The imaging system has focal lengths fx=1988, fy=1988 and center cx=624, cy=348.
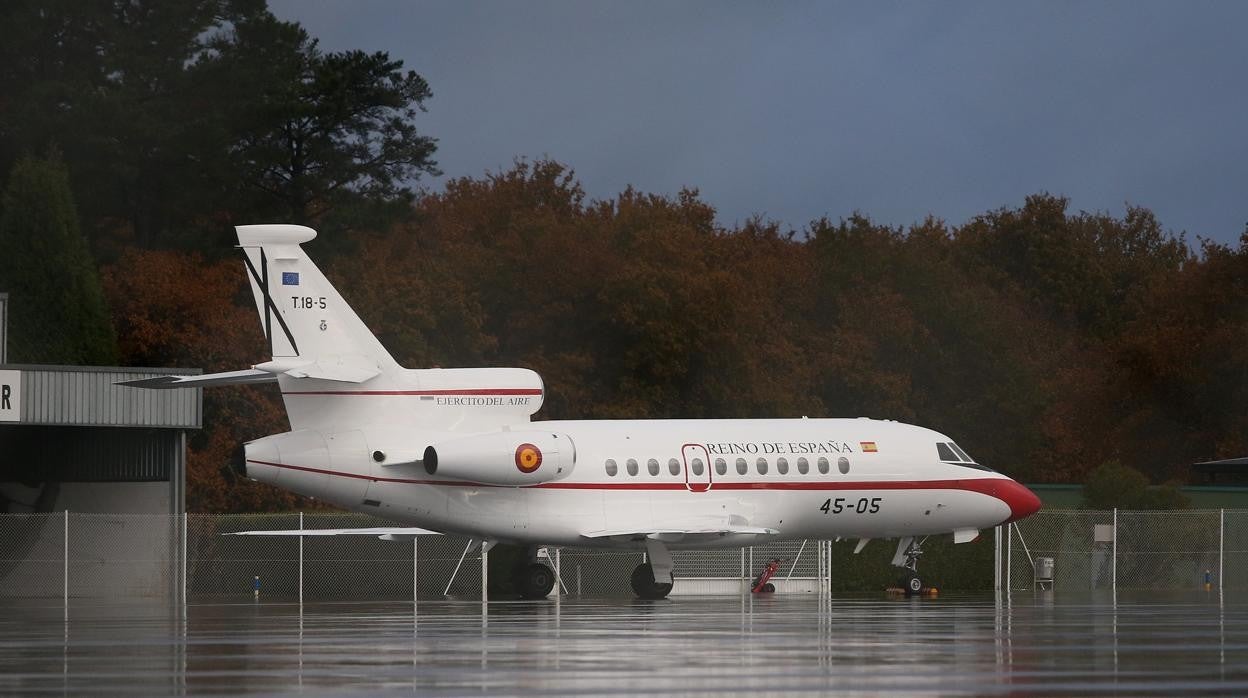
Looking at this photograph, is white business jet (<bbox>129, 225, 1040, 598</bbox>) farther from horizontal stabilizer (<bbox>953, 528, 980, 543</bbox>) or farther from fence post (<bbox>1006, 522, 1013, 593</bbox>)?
fence post (<bbox>1006, 522, 1013, 593</bbox>)

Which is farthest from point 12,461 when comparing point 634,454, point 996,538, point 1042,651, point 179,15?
point 179,15

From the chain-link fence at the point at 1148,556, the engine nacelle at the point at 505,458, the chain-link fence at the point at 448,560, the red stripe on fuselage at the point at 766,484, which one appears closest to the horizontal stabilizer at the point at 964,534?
the red stripe on fuselage at the point at 766,484

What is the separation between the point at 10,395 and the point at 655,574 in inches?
453

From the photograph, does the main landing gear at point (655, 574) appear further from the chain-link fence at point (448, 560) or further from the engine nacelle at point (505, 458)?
the chain-link fence at point (448, 560)

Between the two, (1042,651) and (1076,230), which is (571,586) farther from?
(1076,230)

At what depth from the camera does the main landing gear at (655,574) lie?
33.3 metres

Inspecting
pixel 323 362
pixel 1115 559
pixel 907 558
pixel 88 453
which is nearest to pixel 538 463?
pixel 323 362

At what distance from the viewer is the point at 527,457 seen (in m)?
31.8

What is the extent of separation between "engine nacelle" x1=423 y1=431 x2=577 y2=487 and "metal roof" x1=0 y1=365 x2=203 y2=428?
20.1ft

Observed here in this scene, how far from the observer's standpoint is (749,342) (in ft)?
216

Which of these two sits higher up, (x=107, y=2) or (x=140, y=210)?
(x=107, y=2)

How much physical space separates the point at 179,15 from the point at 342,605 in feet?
143

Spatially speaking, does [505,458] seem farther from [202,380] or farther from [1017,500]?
[1017,500]

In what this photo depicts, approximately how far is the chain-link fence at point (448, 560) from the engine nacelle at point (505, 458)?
6101 mm
